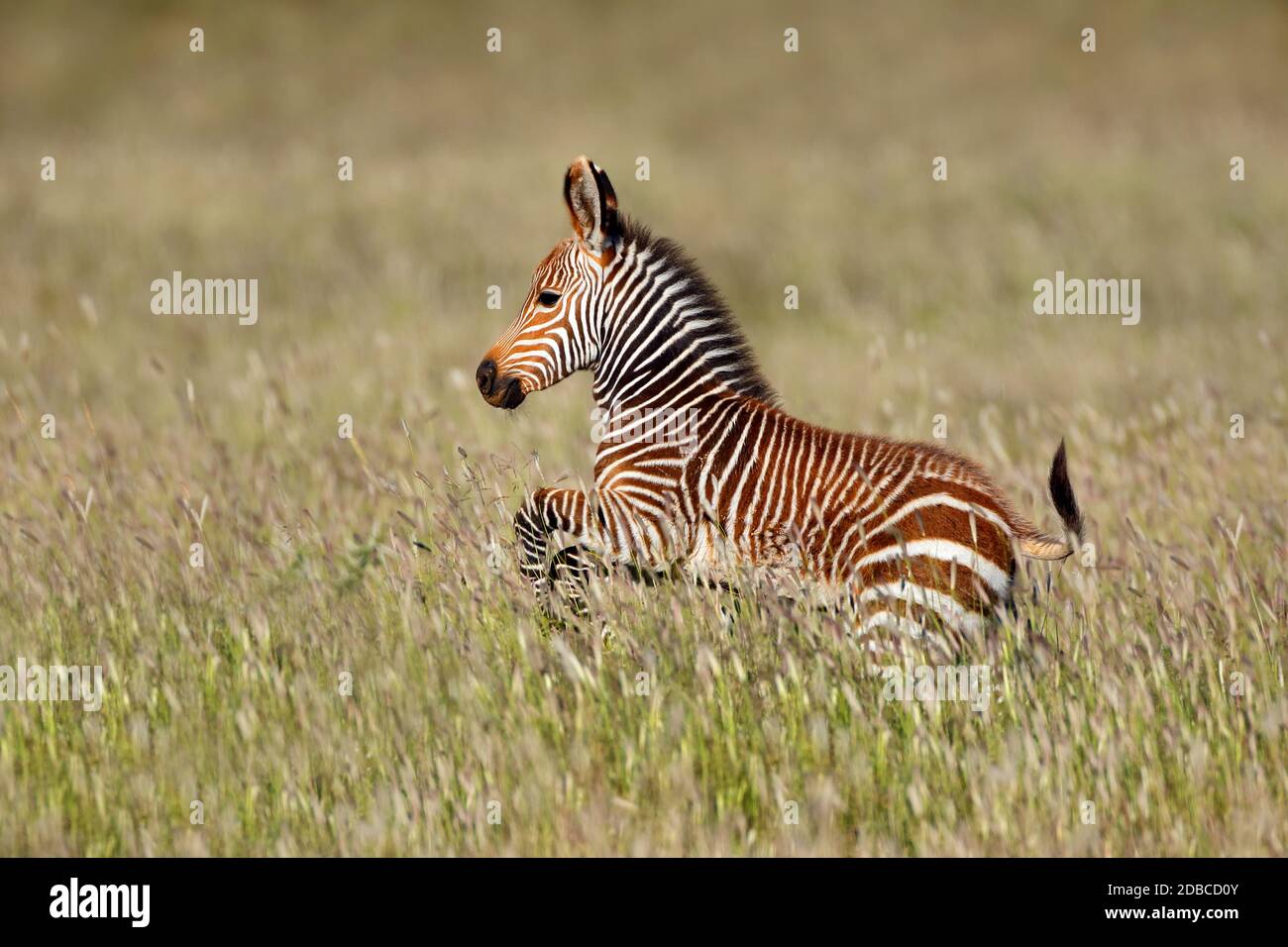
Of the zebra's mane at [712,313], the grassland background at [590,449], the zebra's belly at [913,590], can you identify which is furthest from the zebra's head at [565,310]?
the zebra's belly at [913,590]

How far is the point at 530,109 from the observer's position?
33062 millimetres

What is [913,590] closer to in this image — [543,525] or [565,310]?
[543,525]

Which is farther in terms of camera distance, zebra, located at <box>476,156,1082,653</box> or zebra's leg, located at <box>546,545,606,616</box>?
zebra's leg, located at <box>546,545,606,616</box>

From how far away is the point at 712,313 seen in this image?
652 centimetres

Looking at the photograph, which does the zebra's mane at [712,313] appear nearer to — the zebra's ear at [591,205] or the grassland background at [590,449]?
the zebra's ear at [591,205]

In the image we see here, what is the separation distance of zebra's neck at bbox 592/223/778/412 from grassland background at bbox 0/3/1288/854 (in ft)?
2.09

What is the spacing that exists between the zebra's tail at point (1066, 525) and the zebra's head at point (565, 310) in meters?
2.16

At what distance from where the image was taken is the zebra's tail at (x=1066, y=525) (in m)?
5.48

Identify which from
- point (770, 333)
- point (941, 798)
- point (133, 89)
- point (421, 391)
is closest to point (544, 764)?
point (941, 798)

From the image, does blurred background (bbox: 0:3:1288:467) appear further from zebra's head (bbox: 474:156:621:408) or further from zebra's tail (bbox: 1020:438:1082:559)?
zebra's tail (bbox: 1020:438:1082:559)

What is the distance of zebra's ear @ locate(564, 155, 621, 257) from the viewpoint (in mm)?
6219

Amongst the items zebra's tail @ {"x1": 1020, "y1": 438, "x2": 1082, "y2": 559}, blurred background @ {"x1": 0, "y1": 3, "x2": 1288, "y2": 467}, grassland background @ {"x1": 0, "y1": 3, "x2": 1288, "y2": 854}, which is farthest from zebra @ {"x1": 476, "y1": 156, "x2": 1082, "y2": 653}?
blurred background @ {"x1": 0, "y1": 3, "x2": 1288, "y2": 467}

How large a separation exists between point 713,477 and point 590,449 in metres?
4.57
